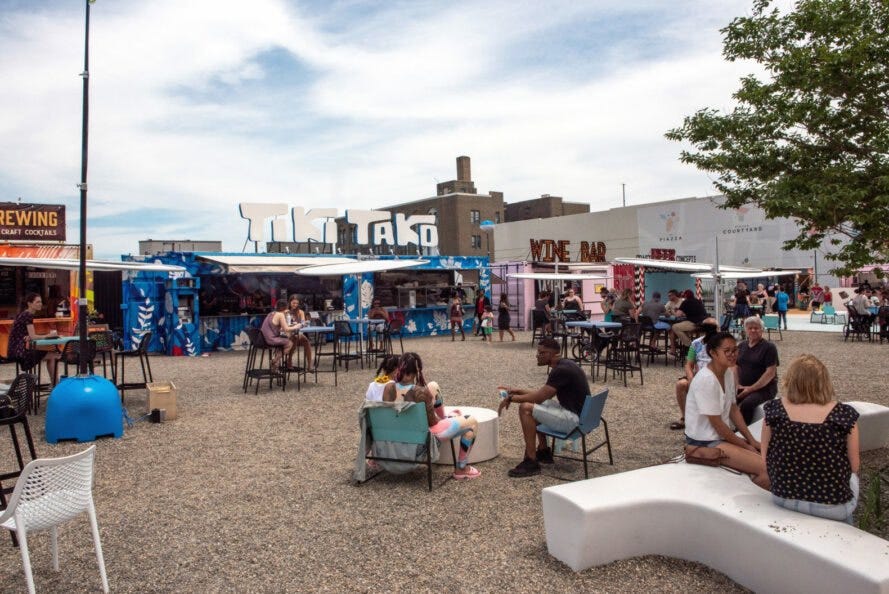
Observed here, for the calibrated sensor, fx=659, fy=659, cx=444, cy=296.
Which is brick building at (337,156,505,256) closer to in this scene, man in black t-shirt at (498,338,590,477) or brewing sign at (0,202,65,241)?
brewing sign at (0,202,65,241)

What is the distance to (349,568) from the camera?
12.2 feet

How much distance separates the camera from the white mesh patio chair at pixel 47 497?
3.08 m

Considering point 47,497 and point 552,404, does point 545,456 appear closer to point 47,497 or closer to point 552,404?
point 552,404

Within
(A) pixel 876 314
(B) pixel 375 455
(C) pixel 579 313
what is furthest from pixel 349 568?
(A) pixel 876 314

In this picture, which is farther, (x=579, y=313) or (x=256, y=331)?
(x=579, y=313)

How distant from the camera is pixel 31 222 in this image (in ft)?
61.2

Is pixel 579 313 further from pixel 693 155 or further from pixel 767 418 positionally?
pixel 767 418

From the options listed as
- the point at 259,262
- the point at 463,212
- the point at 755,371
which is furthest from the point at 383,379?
the point at 463,212

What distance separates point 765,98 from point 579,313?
420 inches

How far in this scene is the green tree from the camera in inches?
195

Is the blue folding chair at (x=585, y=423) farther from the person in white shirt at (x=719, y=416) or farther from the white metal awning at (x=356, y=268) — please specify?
the white metal awning at (x=356, y=268)

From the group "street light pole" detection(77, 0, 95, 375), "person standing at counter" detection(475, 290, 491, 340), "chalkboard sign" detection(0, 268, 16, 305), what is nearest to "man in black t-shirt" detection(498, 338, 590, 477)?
"street light pole" detection(77, 0, 95, 375)

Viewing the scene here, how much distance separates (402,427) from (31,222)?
58.6 ft

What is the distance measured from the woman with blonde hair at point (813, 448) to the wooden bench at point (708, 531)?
0.10 metres
